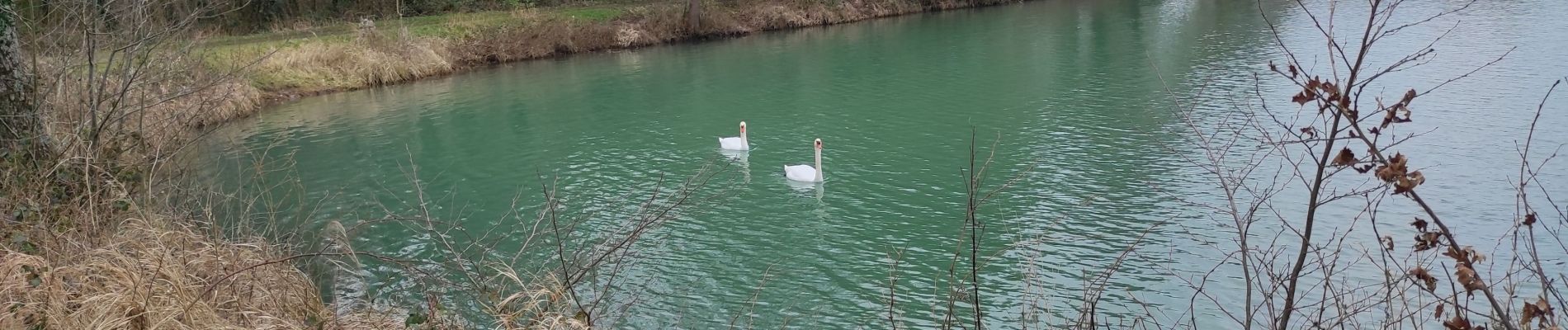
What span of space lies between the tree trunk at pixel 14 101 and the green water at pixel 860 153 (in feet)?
4.49

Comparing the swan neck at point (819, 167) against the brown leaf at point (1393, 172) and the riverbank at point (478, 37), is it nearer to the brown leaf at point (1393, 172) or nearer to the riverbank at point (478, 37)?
the brown leaf at point (1393, 172)

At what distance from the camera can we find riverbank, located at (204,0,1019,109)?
21734mm

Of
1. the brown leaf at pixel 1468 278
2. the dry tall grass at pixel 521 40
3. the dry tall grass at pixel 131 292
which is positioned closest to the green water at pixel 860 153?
the dry tall grass at pixel 521 40

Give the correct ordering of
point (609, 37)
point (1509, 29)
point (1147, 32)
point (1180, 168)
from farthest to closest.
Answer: point (609, 37), point (1147, 32), point (1509, 29), point (1180, 168)

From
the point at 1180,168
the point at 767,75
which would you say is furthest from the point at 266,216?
the point at 767,75

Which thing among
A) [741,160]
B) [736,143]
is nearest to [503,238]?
[741,160]

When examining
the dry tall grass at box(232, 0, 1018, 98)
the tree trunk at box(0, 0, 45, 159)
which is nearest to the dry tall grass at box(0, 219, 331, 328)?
the tree trunk at box(0, 0, 45, 159)

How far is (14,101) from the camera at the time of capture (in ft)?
24.0

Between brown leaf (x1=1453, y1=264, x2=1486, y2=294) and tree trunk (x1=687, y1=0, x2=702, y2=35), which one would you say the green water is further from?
tree trunk (x1=687, y1=0, x2=702, y2=35)

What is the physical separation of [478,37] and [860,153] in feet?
48.8

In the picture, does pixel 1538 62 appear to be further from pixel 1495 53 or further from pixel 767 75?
pixel 767 75

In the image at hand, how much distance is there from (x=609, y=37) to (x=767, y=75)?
25.3ft

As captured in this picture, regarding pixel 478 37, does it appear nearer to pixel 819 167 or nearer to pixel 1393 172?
pixel 819 167

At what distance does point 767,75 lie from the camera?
21.9 metres
